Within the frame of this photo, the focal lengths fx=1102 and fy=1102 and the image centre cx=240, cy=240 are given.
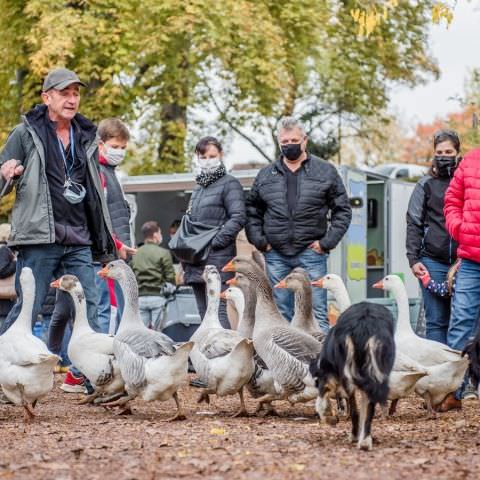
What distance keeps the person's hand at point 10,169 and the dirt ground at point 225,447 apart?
1921mm

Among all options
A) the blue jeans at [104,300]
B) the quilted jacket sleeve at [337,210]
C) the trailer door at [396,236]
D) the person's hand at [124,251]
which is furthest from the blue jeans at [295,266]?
the trailer door at [396,236]

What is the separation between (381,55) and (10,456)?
2493 cm

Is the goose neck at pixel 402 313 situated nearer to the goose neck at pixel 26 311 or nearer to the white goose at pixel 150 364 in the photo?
the white goose at pixel 150 364

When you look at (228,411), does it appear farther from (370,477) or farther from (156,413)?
(370,477)

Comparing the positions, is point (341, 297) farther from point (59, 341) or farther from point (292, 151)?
point (59, 341)

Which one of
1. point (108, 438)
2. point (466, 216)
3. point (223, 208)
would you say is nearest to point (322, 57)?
point (223, 208)

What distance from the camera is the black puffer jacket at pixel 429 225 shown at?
10305 mm

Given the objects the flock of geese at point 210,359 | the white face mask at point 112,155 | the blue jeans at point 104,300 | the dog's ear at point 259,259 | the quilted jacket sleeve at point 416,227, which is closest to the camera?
the flock of geese at point 210,359

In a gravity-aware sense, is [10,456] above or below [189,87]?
below

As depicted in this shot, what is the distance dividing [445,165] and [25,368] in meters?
4.41

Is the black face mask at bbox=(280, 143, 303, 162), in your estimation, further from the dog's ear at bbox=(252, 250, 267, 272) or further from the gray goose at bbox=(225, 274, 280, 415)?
the dog's ear at bbox=(252, 250, 267, 272)

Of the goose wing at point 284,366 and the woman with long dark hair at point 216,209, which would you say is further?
the woman with long dark hair at point 216,209

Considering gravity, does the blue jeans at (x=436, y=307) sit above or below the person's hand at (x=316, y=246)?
below

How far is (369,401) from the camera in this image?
22.2ft
